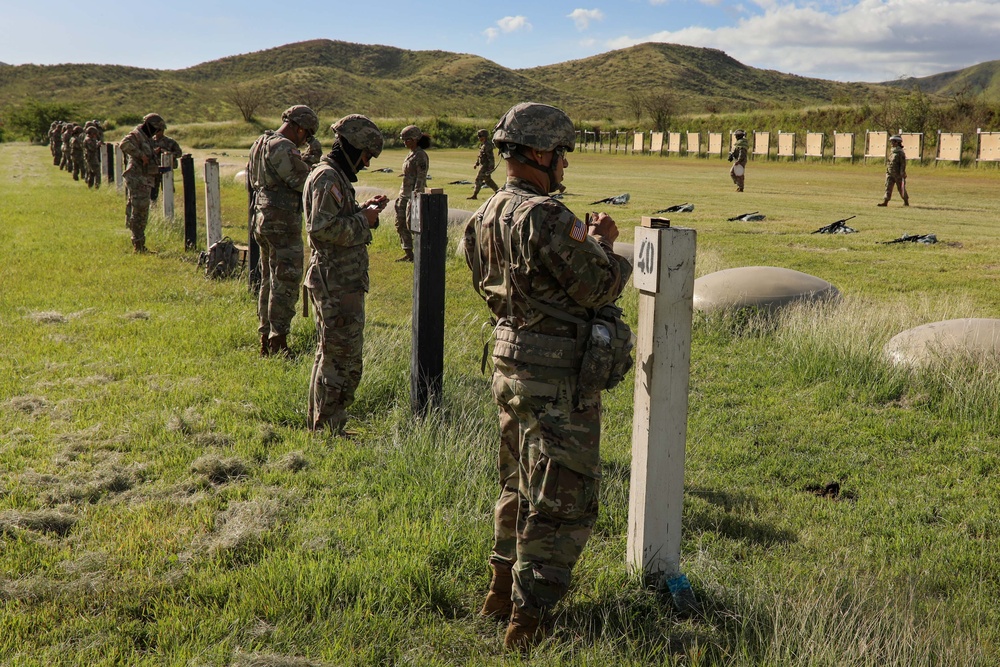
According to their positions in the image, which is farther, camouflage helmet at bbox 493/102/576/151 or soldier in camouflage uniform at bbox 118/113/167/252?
soldier in camouflage uniform at bbox 118/113/167/252

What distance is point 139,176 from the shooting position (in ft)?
43.3

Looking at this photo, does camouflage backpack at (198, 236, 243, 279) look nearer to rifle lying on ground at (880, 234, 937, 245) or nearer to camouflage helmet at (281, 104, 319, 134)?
camouflage helmet at (281, 104, 319, 134)

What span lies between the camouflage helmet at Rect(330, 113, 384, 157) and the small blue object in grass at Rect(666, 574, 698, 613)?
10.3ft

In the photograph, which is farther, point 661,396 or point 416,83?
point 416,83

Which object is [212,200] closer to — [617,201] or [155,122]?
[155,122]

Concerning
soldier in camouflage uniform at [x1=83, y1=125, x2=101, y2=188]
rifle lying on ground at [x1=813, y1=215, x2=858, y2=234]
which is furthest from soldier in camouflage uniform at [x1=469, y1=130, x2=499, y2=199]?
soldier in camouflage uniform at [x1=83, y1=125, x2=101, y2=188]

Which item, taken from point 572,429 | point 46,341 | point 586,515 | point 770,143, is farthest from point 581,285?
point 770,143

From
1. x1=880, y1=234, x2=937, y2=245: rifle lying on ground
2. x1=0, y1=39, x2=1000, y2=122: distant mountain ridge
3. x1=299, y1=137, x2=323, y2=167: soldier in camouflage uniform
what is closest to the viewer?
x1=299, y1=137, x2=323, y2=167: soldier in camouflage uniform

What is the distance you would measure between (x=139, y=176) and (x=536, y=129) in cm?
1177

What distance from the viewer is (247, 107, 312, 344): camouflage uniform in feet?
23.2

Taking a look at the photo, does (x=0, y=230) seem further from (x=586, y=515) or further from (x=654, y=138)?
(x=654, y=138)

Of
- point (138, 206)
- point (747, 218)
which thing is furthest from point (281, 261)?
point (747, 218)

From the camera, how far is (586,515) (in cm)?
311

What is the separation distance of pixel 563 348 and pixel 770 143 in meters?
51.3
